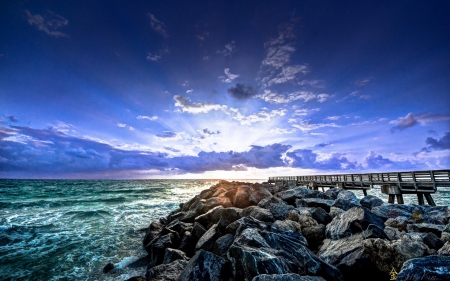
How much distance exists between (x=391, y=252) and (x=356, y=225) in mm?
1414

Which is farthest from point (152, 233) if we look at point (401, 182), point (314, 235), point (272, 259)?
point (401, 182)

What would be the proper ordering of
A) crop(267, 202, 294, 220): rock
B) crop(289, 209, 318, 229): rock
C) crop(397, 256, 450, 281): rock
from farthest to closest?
crop(267, 202, 294, 220): rock → crop(289, 209, 318, 229): rock → crop(397, 256, 450, 281): rock

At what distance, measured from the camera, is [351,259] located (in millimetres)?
4668

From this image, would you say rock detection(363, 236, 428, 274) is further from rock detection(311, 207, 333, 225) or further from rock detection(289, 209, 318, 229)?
rock detection(311, 207, 333, 225)

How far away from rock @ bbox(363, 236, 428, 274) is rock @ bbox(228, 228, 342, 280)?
947 millimetres

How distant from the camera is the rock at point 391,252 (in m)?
4.33

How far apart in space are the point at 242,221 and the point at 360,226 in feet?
11.6

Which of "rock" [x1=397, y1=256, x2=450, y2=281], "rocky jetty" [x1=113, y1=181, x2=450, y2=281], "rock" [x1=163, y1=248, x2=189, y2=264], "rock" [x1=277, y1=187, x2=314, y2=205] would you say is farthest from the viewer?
"rock" [x1=277, y1=187, x2=314, y2=205]

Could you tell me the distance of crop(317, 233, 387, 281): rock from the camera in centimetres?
443

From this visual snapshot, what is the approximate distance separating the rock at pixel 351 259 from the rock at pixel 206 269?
2612 mm

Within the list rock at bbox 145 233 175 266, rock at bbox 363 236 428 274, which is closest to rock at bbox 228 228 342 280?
rock at bbox 363 236 428 274

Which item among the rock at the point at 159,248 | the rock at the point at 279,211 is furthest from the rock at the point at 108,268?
the rock at the point at 279,211

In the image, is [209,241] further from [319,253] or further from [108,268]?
[108,268]

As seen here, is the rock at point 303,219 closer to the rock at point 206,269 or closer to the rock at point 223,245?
the rock at point 223,245
